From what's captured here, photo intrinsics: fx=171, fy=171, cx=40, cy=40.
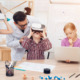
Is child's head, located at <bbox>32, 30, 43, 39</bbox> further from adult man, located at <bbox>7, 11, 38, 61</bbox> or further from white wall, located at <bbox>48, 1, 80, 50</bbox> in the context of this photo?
white wall, located at <bbox>48, 1, 80, 50</bbox>

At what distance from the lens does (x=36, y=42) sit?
7.33 ft

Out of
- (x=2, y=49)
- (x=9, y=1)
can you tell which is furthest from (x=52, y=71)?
(x=9, y=1)

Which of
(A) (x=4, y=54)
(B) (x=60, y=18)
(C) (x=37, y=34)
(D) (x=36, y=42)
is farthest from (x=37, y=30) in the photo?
(A) (x=4, y=54)

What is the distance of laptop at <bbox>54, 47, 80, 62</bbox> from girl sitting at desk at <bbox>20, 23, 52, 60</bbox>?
279mm

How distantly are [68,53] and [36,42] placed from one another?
492mm

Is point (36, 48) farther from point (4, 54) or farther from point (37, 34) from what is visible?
point (4, 54)

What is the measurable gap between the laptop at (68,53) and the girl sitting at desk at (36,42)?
28 cm

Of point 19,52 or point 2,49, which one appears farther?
point 2,49

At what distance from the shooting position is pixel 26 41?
2174mm

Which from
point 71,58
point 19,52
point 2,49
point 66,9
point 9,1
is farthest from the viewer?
point 9,1

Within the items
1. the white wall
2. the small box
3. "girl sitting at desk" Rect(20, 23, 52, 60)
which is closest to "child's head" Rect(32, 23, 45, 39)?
→ "girl sitting at desk" Rect(20, 23, 52, 60)

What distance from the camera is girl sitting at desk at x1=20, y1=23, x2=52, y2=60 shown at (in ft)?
7.10

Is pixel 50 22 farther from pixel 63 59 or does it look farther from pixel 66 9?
pixel 63 59

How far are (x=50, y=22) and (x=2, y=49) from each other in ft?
4.06
